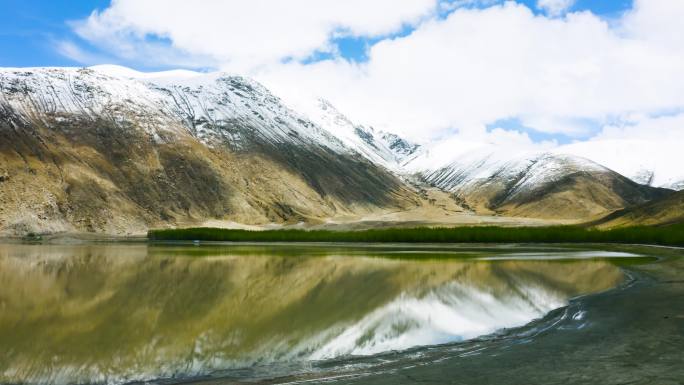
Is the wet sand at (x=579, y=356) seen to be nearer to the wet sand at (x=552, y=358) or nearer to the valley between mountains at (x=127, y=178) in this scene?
the wet sand at (x=552, y=358)

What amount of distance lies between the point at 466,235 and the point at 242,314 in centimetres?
7555

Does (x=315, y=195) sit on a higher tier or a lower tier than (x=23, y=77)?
lower

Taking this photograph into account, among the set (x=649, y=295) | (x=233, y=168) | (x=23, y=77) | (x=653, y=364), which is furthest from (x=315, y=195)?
(x=653, y=364)

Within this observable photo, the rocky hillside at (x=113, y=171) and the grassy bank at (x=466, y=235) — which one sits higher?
the rocky hillside at (x=113, y=171)

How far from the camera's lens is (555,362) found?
14.9m

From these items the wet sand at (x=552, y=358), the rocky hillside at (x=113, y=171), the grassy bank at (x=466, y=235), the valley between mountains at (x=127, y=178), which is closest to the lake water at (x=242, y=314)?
→ the wet sand at (x=552, y=358)

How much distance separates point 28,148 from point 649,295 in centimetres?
14799

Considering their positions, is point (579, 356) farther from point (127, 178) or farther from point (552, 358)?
point (127, 178)

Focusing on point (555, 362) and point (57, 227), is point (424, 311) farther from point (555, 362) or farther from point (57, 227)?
point (57, 227)

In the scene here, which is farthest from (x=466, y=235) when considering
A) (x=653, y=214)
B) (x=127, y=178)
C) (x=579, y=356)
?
(x=127, y=178)

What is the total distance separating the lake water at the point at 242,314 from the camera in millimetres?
16000

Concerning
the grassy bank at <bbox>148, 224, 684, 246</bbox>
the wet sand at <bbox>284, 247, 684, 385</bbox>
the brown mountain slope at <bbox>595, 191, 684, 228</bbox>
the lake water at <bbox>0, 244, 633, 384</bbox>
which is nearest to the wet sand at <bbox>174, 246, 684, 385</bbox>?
the wet sand at <bbox>284, 247, 684, 385</bbox>

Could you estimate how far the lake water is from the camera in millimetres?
16000

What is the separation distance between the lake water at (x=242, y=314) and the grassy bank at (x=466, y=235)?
132ft
